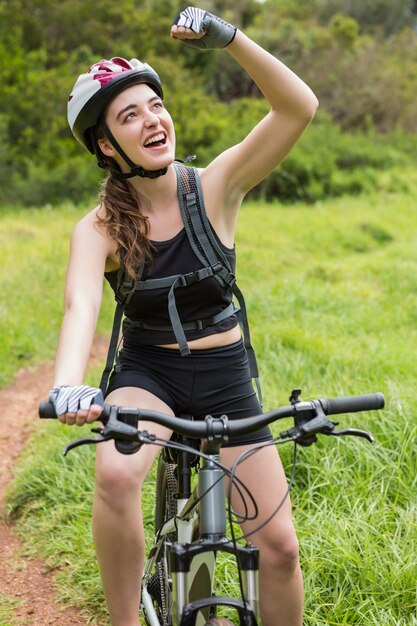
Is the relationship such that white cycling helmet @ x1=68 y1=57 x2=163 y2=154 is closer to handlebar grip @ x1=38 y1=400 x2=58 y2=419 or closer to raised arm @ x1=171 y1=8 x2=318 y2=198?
raised arm @ x1=171 y1=8 x2=318 y2=198

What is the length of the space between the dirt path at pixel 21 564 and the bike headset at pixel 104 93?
1.89m

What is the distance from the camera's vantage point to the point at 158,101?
2.91m

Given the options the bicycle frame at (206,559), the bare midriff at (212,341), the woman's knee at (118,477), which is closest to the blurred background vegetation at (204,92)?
the bare midriff at (212,341)

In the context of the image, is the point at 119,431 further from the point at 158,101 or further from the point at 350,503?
the point at 350,503

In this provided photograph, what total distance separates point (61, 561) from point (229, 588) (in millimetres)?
903

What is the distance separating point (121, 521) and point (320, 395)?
256cm

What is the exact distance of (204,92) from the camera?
2153 cm

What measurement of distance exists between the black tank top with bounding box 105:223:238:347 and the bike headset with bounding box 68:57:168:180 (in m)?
0.26

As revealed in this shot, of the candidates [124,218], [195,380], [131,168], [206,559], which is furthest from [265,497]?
[131,168]

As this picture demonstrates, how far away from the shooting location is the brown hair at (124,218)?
9.12 ft

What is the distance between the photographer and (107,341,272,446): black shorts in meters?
2.81

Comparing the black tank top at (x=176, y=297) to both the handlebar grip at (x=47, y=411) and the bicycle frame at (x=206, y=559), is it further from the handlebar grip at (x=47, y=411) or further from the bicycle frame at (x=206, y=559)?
the handlebar grip at (x=47, y=411)

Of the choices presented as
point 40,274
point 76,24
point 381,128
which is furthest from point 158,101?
point 381,128

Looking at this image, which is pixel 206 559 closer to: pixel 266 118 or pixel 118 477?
pixel 118 477
